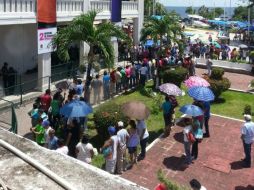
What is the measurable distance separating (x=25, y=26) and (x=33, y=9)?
15.2 feet

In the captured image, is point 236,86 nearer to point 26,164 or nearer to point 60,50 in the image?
point 60,50

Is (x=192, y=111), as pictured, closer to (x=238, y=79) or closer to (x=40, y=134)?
(x=40, y=134)

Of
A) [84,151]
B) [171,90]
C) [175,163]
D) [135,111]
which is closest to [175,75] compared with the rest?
Result: [171,90]

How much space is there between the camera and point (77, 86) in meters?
14.9

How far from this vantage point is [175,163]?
438 inches

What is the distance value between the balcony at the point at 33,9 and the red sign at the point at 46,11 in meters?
0.22

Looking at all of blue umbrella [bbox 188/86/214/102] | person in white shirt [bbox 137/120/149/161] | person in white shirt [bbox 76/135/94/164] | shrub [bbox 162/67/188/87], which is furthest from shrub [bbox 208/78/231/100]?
person in white shirt [bbox 76/135/94/164]

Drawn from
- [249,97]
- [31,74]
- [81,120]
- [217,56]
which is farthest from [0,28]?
[217,56]

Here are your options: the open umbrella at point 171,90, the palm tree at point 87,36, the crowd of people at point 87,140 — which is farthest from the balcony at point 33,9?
the crowd of people at point 87,140

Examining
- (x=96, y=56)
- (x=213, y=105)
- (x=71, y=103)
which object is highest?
(x=96, y=56)

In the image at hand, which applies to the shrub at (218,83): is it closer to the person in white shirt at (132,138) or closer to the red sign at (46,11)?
the red sign at (46,11)

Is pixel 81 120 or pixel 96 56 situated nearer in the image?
pixel 81 120

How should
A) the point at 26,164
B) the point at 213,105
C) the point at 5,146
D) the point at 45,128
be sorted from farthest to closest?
the point at 213,105 < the point at 45,128 < the point at 5,146 < the point at 26,164

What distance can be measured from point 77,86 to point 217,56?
16.9 meters
